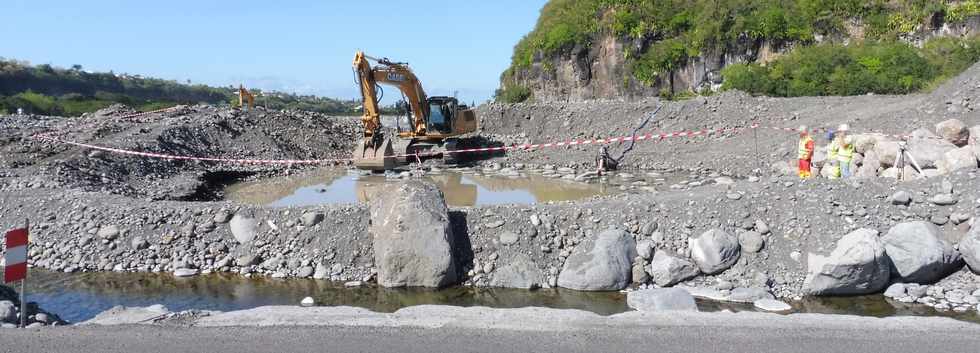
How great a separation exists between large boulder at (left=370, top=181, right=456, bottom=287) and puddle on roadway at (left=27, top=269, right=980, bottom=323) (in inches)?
6.8

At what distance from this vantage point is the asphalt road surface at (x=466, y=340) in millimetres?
5566

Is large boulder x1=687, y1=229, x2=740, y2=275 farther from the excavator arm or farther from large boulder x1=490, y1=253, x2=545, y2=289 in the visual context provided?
the excavator arm

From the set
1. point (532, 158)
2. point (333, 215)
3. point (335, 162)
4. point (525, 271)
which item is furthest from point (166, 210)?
point (532, 158)

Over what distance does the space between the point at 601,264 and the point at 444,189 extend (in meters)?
8.91

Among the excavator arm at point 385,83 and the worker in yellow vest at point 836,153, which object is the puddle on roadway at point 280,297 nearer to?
the worker in yellow vest at point 836,153

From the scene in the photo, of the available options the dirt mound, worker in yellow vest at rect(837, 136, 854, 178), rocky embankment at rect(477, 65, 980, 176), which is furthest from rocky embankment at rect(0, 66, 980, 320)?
rocky embankment at rect(477, 65, 980, 176)

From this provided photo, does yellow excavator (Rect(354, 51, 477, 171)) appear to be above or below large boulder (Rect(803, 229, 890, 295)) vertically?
above

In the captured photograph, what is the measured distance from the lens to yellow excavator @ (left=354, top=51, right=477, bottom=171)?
18.0 m

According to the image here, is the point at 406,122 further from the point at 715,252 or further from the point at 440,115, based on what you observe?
the point at 715,252

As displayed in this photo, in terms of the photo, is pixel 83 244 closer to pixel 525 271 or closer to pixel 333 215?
pixel 333 215

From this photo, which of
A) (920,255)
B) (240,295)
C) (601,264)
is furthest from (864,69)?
(240,295)

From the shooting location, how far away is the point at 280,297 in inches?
340

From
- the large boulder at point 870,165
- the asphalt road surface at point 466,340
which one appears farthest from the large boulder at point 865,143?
the asphalt road surface at point 466,340

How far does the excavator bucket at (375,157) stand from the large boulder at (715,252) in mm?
11145
